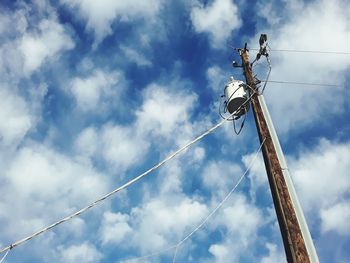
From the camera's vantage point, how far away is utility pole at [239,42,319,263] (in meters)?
6.08

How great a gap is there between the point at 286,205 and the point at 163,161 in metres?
2.97

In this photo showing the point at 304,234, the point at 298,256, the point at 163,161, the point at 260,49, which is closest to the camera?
the point at 298,256

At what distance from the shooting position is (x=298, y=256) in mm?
5906

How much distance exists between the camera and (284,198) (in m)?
6.68

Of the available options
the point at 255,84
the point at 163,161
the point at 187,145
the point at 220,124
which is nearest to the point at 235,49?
the point at 255,84

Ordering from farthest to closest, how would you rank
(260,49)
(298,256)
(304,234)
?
(260,49), (304,234), (298,256)

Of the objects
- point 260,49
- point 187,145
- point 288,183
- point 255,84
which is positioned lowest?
point 288,183

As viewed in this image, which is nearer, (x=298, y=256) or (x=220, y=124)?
(x=298, y=256)

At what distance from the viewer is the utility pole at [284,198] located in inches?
239

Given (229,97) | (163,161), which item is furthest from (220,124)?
(163,161)

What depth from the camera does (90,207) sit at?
7277 mm

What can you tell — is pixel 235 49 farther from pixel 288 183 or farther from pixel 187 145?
pixel 288 183

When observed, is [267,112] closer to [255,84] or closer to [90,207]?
[255,84]

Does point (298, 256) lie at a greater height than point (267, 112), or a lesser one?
lesser
